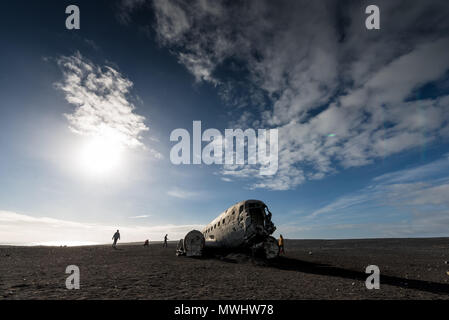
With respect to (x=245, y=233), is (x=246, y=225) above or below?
above

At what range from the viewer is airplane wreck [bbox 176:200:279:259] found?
59.1 ft

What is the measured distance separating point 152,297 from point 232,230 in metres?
12.2

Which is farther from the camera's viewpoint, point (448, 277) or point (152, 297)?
point (448, 277)

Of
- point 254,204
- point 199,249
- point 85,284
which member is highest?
point 254,204

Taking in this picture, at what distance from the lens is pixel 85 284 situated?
357 inches

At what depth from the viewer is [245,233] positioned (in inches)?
703

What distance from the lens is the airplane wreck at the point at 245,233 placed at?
59.1ft
